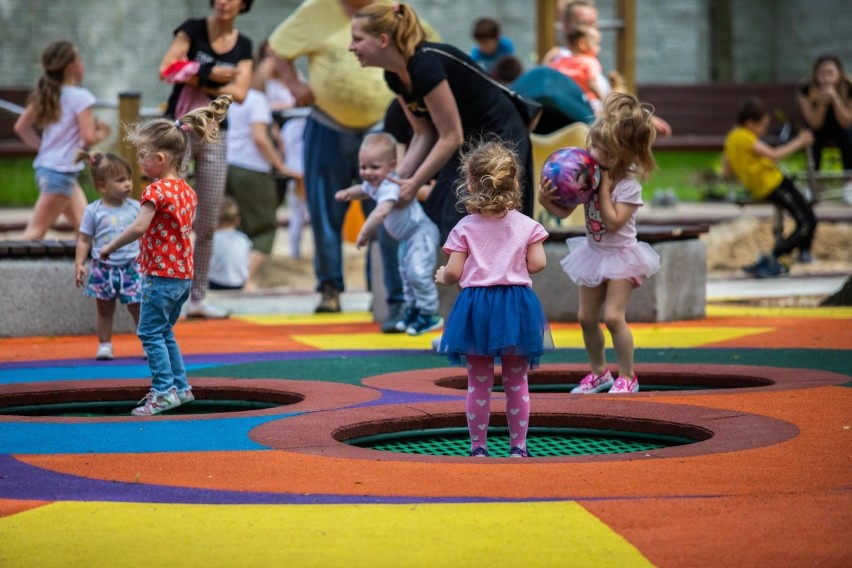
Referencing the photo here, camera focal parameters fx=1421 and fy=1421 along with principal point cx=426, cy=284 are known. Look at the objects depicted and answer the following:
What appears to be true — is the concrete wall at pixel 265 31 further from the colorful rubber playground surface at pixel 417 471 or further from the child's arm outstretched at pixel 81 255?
the colorful rubber playground surface at pixel 417 471

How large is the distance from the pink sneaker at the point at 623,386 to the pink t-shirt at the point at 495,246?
4.57 ft

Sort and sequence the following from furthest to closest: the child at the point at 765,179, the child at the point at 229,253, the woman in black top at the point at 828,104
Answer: the woman in black top at the point at 828,104, the child at the point at 765,179, the child at the point at 229,253

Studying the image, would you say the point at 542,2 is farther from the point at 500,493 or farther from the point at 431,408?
the point at 500,493

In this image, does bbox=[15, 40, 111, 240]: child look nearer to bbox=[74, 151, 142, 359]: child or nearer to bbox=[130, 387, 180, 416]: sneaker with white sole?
bbox=[74, 151, 142, 359]: child

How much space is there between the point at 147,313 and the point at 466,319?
1727 millimetres

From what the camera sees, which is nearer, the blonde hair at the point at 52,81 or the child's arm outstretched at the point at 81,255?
the child's arm outstretched at the point at 81,255

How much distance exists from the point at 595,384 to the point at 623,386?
187 mm

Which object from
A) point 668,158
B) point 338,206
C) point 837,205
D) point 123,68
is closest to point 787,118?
point 668,158

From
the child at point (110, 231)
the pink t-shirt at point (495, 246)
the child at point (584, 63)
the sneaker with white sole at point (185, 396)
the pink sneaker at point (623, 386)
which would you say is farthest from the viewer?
the child at point (584, 63)

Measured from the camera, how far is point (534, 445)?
5.54 metres

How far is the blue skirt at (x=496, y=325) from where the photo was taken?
16.4ft

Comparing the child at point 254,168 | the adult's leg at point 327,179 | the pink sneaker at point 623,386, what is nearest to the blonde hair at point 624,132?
the pink sneaker at point 623,386

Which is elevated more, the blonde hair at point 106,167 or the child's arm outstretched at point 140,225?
the blonde hair at point 106,167

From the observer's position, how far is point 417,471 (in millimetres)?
4391
